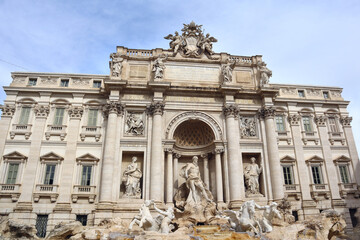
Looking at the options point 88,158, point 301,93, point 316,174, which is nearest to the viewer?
point 88,158

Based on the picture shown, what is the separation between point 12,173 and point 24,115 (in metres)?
4.83

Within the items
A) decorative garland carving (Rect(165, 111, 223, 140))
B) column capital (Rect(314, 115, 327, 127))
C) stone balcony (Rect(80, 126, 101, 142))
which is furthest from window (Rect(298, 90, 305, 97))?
stone balcony (Rect(80, 126, 101, 142))

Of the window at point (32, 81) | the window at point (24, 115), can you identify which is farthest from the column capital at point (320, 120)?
the window at point (32, 81)

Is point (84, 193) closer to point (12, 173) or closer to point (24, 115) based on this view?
point (12, 173)

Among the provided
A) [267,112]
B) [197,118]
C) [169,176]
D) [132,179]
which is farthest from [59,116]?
[267,112]

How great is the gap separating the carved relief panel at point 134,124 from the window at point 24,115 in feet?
26.8

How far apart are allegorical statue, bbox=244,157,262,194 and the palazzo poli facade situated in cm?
8

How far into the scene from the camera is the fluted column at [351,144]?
82.7 feet

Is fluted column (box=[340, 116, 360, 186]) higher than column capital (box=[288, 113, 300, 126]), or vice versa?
column capital (box=[288, 113, 300, 126])

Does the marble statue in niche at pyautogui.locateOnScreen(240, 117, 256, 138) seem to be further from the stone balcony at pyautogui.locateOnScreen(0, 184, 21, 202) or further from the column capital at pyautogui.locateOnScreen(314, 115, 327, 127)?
the stone balcony at pyautogui.locateOnScreen(0, 184, 21, 202)

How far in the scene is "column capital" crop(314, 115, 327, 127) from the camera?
26422mm

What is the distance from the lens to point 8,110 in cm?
2348

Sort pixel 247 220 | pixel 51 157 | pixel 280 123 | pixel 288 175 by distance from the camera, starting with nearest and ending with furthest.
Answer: pixel 247 220 → pixel 51 157 → pixel 288 175 → pixel 280 123

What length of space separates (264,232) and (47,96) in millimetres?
19794
